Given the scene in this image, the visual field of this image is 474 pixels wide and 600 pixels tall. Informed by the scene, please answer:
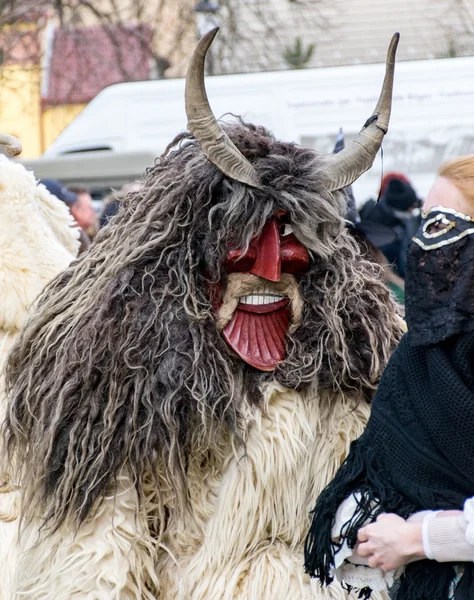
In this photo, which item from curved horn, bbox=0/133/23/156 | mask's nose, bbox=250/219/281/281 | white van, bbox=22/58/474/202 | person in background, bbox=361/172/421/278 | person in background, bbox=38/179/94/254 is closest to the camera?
mask's nose, bbox=250/219/281/281

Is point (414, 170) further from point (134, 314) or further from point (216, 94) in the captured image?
point (134, 314)

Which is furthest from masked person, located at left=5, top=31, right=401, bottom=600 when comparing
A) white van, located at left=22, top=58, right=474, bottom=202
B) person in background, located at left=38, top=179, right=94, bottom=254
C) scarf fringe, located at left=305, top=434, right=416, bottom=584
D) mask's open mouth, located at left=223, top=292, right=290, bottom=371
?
white van, located at left=22, top=58, right=474, bottom=202

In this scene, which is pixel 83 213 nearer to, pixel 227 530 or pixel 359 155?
pixel 359 155

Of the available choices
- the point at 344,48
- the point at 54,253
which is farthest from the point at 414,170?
the point at 344,48

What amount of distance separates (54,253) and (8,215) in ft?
0.73

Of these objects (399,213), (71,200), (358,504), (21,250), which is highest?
(358,504)

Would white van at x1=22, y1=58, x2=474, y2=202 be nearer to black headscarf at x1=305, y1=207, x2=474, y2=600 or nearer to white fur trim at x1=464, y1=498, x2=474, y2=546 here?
black headscarf at x1=305, y1=207, x2=474, y2=600

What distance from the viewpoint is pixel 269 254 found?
244cm

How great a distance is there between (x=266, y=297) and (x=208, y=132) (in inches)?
17.6

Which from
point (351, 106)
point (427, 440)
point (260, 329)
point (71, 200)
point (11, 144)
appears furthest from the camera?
point (351, 106)

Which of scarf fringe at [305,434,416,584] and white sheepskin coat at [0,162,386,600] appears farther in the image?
white sheepskin coat at [0,162,386,600]

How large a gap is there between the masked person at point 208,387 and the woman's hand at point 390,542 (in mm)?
Result: 408

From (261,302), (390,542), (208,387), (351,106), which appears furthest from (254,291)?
(351,106)

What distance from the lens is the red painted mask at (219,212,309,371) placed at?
2.44 metres
